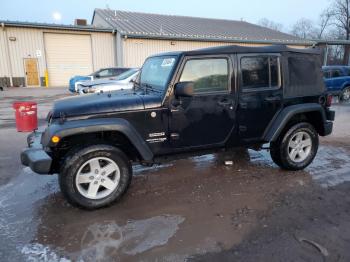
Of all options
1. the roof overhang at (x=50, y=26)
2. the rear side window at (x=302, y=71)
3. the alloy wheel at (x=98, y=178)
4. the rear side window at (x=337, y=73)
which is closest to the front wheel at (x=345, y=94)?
the rear side window at (x=337, y=73)

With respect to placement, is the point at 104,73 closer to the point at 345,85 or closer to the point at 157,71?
the point at 345,85

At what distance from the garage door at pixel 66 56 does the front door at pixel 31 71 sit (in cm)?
103

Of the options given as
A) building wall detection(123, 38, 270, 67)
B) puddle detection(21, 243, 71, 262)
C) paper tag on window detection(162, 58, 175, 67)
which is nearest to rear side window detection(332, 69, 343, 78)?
paper tag on window detection(162, 58, 175, 67)

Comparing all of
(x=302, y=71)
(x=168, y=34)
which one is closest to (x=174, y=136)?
(x=302, y=71)

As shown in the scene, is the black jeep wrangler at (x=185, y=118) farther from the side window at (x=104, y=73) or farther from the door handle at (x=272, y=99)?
the side window at (x=104, y=73)

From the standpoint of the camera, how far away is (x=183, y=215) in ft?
11.8

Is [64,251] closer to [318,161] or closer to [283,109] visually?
[283,109]

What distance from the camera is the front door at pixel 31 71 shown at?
955 inches

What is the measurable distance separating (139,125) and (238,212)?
64.3 inches

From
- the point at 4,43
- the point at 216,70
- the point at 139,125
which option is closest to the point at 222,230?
the point at 139,125

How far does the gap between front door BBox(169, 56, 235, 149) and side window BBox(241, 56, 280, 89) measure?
0.86 feet

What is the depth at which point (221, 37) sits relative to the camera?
2966cm

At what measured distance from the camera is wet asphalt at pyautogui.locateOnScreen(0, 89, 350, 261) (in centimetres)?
291

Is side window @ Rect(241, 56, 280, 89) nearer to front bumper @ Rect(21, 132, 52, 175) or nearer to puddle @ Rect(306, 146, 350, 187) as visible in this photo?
puddle @ Rect(306, 146, 350, 187)
